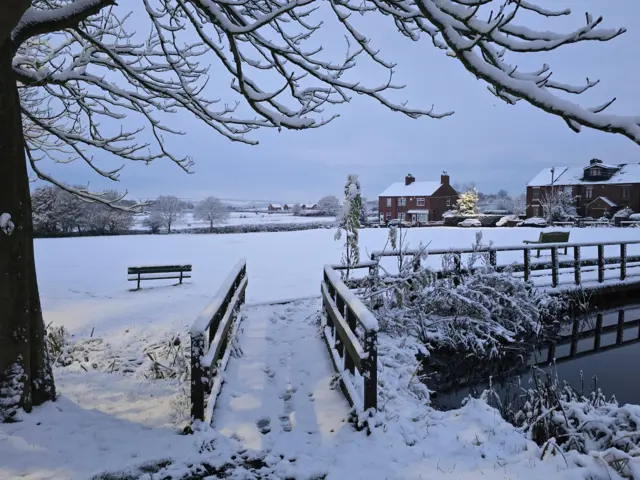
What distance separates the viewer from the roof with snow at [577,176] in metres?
48.3

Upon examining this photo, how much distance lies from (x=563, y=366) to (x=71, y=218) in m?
38.4

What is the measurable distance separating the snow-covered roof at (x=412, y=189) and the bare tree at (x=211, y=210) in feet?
80.5

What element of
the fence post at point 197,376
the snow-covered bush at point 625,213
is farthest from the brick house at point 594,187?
the fence post at point 197,376

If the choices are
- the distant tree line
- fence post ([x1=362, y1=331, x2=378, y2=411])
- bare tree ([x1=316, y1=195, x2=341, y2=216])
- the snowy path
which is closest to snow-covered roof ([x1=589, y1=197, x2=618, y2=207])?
bare tree ([x1=316, y1=195, x2=341, y2=216])

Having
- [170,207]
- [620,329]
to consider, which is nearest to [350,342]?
[620,329]

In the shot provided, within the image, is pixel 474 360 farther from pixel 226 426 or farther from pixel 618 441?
pixel 226 426

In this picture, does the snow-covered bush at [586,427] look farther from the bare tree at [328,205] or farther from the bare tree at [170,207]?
the bare tree at [328,205]

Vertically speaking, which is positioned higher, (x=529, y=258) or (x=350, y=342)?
(x=529, y=258)

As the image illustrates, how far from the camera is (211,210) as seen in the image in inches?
2331

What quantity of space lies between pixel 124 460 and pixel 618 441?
174 inches

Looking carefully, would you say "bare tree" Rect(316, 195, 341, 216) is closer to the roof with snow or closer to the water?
the roof with snow

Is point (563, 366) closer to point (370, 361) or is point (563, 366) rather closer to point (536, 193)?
point (370, 361)

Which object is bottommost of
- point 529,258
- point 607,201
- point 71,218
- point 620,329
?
point 620,329

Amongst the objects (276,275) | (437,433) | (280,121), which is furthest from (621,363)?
(276,275)
